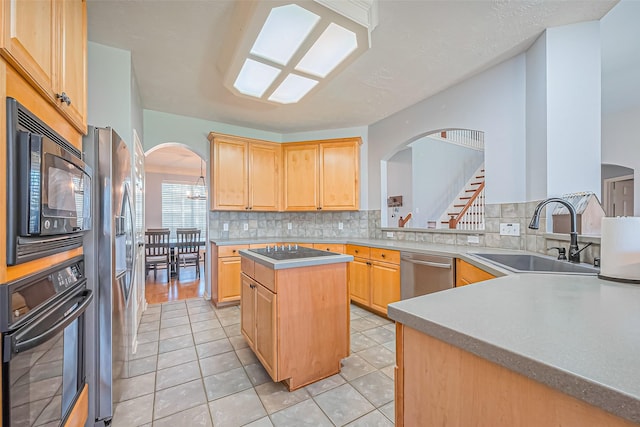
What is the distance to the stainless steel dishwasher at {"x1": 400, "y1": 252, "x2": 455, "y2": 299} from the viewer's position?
7.69 feet

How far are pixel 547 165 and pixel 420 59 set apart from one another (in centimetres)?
135

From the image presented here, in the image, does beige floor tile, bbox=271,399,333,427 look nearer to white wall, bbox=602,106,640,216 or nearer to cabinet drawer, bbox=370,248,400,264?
cabinet drawer, bbox=370,248,400,264

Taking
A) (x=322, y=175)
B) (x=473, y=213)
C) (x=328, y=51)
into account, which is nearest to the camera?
(x=328, y=51)

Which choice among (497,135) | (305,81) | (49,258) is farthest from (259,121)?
(49,258)

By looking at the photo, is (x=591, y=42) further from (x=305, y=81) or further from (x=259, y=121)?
(x=259, y=121)

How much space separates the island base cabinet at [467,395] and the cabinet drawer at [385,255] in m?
2.16

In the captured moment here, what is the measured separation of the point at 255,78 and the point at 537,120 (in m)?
2.35

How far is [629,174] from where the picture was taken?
165 inches

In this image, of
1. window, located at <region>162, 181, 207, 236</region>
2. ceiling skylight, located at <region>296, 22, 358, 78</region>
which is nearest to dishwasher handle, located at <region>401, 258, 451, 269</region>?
ceiling skylight, located at <region>296, 22, 358, 78</region>

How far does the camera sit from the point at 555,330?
62 cm

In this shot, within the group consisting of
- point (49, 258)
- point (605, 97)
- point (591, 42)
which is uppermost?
point (605, 97)

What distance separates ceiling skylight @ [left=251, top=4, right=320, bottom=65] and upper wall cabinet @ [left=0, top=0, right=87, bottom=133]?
934 millimetres

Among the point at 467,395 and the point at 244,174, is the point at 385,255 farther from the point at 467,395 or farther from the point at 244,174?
the point at 467,395

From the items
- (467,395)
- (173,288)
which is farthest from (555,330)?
(173,288)
